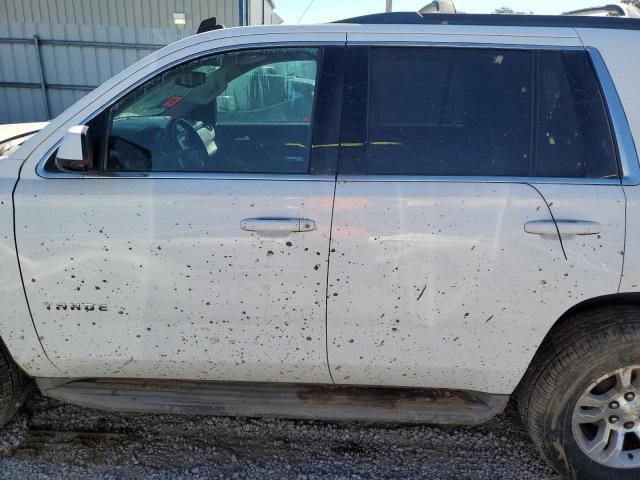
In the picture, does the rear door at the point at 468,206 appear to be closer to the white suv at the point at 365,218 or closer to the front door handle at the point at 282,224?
the white suv at the point at 365,218

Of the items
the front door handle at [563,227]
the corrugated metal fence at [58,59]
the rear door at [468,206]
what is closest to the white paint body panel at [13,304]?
the rear door at [468,206]

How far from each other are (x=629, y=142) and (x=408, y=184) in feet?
3.00

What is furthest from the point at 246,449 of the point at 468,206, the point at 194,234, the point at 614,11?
the point at 614,11

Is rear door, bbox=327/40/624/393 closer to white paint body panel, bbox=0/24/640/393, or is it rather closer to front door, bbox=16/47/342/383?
white paint body panel, bbox=0/24/640/393

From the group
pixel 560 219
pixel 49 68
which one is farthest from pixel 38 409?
pixel 49 68

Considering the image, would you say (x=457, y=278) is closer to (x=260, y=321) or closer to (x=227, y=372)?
(x=260, y=321)

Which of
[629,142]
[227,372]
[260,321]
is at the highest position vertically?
[629,142]

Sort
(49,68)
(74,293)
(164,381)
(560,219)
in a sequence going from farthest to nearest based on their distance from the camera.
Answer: (49,68) < (164,381) < (74,293) < (560,219)

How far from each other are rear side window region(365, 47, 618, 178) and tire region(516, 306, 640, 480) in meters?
0.67

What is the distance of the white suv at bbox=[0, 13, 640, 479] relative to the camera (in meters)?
2.09

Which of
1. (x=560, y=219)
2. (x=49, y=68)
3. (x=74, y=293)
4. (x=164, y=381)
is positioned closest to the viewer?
(x=560, y=219)

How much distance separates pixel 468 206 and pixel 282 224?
2.52 feet

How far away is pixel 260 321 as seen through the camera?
7.28 ft

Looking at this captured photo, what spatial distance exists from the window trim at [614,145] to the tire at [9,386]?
180cm
